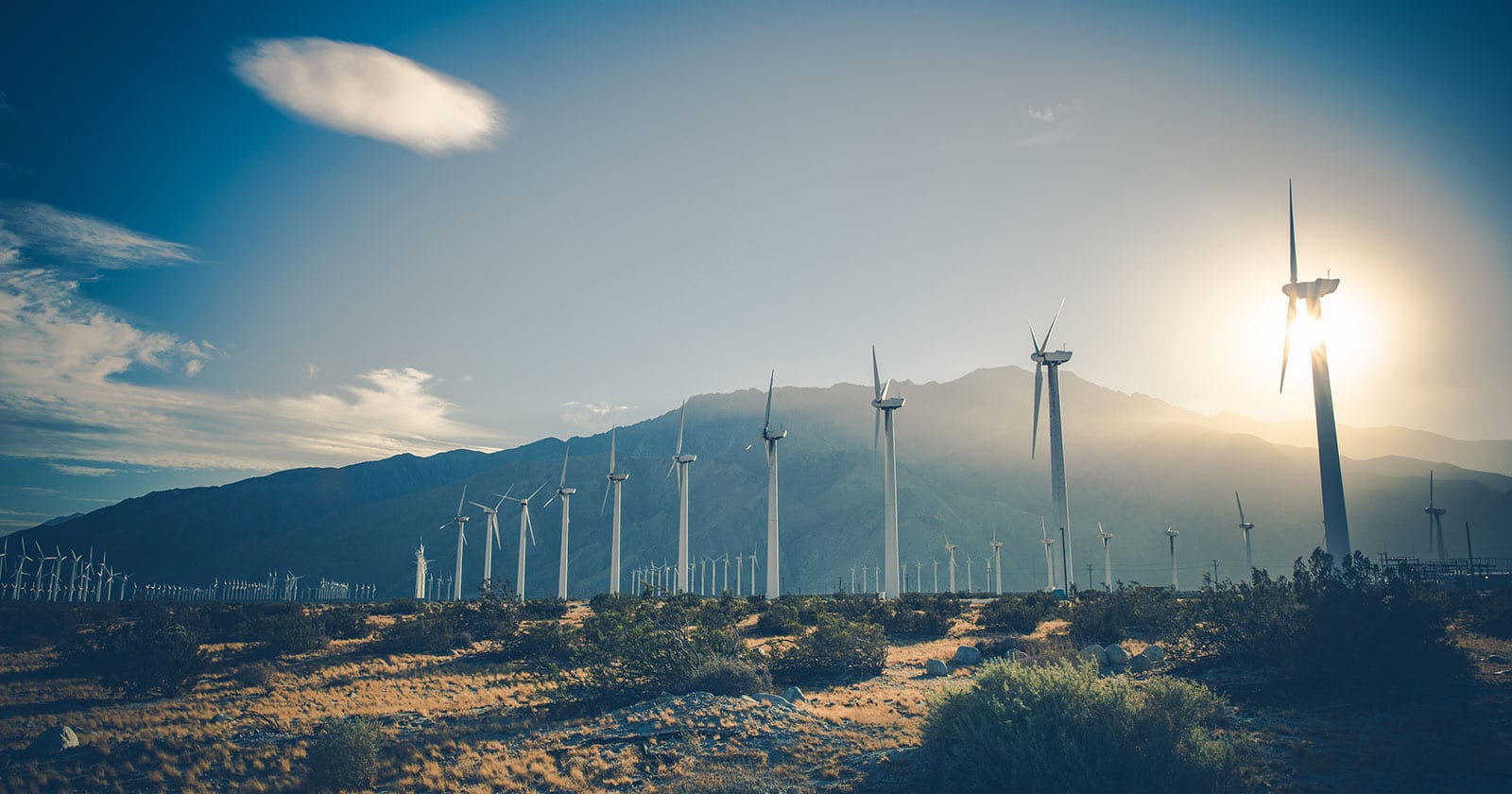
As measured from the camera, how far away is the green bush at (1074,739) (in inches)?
543

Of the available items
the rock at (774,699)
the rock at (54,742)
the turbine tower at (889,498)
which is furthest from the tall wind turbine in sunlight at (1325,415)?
the rock at (54,742)

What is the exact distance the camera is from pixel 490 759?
63.8 feet

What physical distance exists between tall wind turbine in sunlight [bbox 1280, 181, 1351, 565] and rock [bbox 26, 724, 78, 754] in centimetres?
4220

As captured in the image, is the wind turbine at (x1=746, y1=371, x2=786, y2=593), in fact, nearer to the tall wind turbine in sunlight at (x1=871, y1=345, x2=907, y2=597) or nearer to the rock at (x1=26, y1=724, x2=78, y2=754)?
the tall wind turbine in sunlight at (x1=871, y1=345, x2=907, y2=597)

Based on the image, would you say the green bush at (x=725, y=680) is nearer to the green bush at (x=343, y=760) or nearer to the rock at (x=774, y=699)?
the rock at (x=774, y=699)

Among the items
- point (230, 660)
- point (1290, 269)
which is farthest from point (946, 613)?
point (230, 660)

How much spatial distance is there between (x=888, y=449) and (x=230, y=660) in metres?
50.0

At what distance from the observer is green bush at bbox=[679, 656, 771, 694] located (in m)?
23.5

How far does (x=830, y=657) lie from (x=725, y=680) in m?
7.01

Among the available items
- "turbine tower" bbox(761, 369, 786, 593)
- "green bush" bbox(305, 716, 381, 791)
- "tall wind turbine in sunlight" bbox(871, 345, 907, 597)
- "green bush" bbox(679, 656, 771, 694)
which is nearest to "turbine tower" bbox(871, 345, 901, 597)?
"tall wind turbine in sunlight" bbox(871, 345, 907, 597)

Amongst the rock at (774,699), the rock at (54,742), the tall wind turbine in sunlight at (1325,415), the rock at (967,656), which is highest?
the tall wind turbine in sunlight at (1325,415)

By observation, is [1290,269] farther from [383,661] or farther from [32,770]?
[32,770]

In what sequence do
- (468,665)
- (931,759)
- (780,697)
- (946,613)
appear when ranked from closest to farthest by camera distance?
(931,759), (780,697), (468,665), (946,613)

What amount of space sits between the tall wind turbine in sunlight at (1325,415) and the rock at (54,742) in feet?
138
